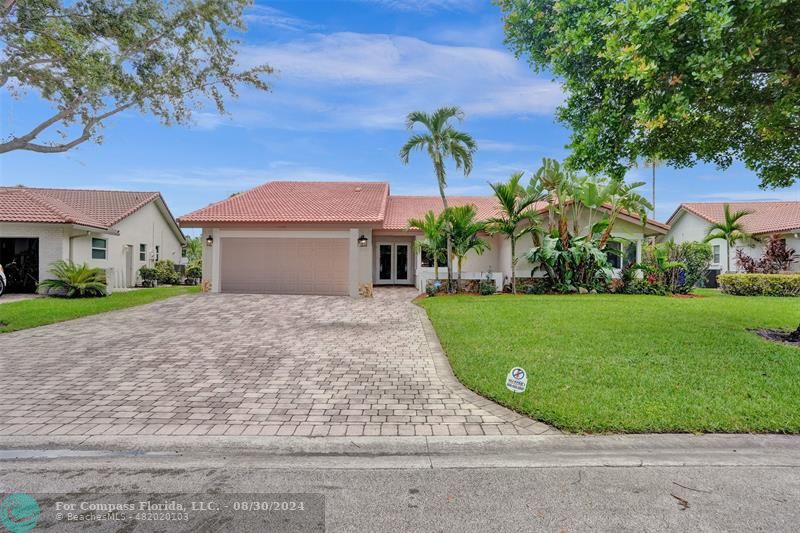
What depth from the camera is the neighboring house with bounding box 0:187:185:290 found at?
17.4 metres

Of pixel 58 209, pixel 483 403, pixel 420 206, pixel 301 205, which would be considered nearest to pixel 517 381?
pixel 483 403

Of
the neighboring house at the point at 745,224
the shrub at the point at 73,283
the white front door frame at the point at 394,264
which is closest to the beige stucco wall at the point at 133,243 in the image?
the shrub at the point at 73,283

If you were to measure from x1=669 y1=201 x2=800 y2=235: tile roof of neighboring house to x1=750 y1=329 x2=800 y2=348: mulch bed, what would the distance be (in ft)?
53.5

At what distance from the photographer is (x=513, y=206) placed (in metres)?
16.5

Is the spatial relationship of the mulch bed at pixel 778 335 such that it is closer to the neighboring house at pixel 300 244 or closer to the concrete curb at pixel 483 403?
the concrete curb at pixel 483 403

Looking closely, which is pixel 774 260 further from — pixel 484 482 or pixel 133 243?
pixel 133 243

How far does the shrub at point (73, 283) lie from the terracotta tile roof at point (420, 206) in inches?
476

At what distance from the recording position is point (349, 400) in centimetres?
514

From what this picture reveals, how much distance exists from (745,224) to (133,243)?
34263 mm

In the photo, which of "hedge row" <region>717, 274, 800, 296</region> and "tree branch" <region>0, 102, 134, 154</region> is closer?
"tree branch" <region>0, 102, 134, 154</region>

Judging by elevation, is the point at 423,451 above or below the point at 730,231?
below

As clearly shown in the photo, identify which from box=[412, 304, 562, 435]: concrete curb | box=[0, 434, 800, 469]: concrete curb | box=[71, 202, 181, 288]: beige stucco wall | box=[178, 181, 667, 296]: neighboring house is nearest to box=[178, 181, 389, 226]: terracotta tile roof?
box=[178, 181, 667, 296]: neighboring house

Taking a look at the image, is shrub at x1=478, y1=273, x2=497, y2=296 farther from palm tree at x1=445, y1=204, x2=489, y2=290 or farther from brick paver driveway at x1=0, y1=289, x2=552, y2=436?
brick paver driveway at x1=0, y1=289, x2=552, y2=436

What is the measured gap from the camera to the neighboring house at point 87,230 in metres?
17.4
